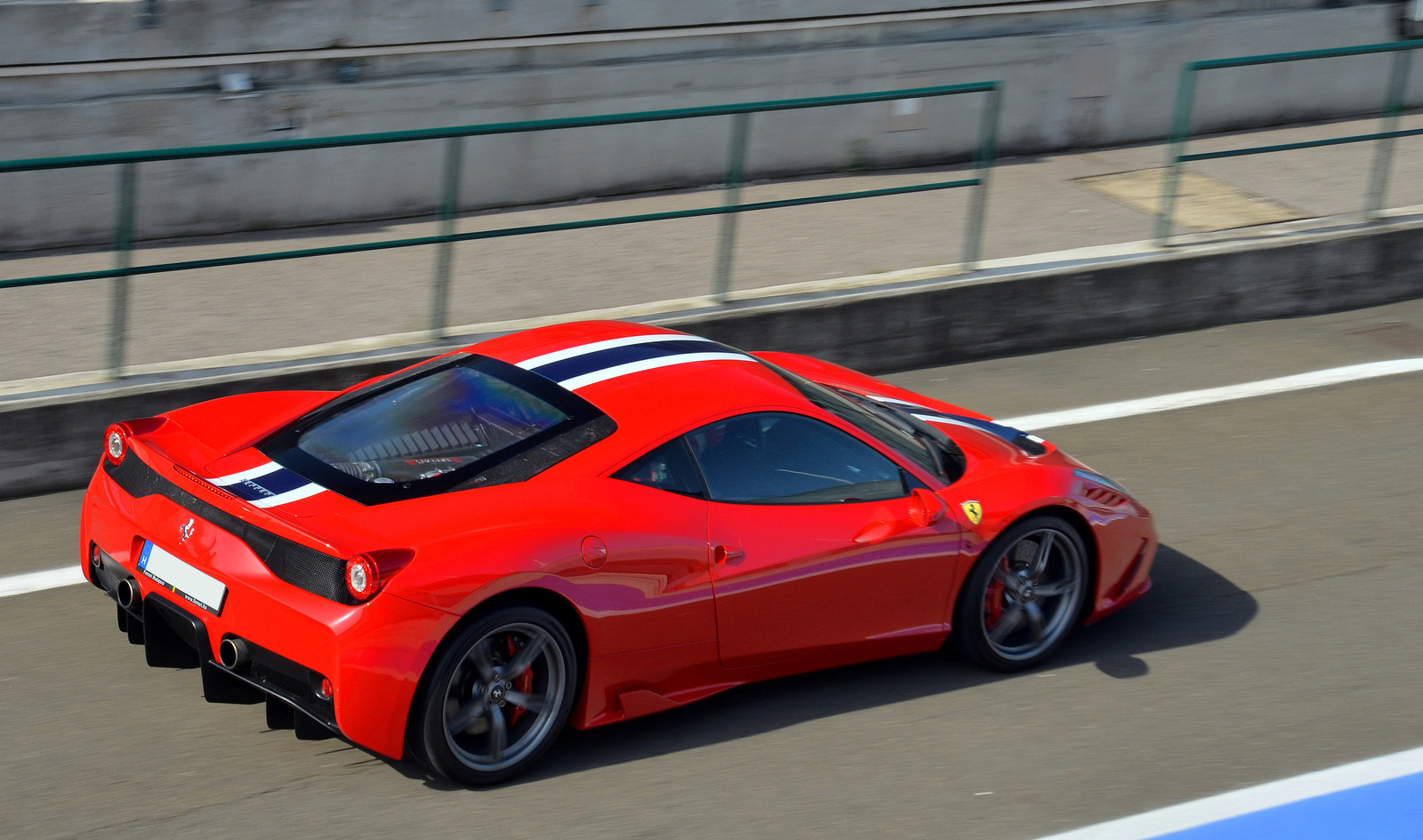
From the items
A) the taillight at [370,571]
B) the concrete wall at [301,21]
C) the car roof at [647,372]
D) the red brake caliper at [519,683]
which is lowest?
the red brake caliper at [519,683]

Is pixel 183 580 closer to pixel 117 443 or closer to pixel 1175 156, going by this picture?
pixel 117 443

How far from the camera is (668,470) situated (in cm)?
490

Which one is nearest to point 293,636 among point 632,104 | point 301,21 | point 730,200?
point 730,200

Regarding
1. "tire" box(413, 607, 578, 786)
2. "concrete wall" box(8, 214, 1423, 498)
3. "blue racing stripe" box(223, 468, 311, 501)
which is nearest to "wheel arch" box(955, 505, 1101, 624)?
"tire" box(413, 607, 578, 786)

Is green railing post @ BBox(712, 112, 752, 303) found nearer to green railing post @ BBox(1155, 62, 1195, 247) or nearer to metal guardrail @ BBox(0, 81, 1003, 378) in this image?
metal guardrail @ BBox(0, 81, 1003, 378)

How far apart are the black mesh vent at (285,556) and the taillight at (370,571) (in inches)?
1.2

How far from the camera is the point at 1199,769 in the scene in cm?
500

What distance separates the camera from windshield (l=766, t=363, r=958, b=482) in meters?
5.45

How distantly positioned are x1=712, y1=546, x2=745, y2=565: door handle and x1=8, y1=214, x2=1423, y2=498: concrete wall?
3.52 meters

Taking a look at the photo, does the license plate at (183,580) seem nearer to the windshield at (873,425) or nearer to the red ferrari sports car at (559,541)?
the red ferrari sports car at (559,541)

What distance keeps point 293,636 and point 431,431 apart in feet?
2.97

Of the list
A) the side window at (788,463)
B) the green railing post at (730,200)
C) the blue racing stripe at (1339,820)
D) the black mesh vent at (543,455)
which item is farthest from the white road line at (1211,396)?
the black mesh vent at (543,455)

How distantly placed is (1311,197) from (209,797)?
877cm

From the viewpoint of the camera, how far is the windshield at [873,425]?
17.9ft
